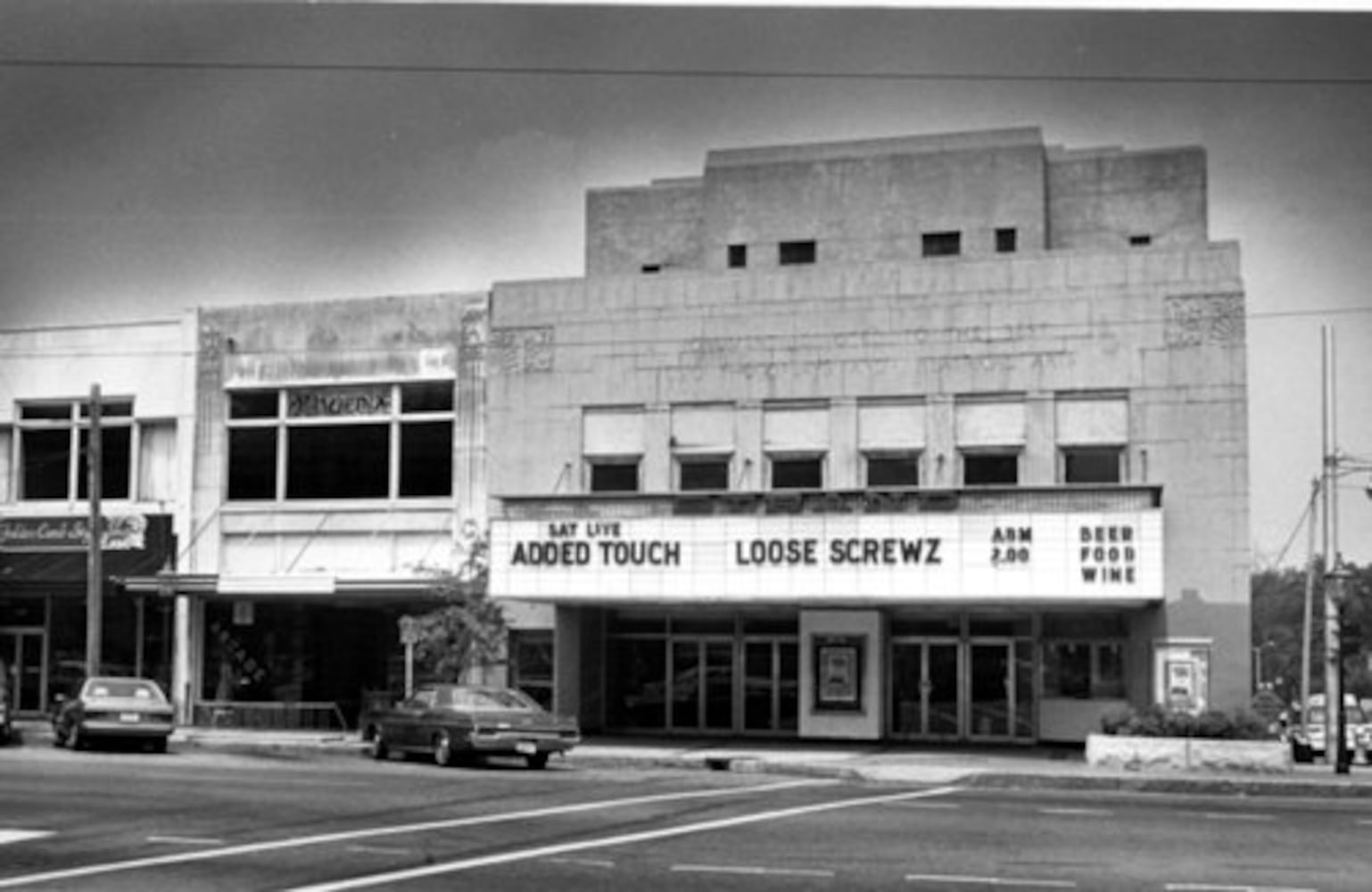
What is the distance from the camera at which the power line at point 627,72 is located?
19672 millimetres

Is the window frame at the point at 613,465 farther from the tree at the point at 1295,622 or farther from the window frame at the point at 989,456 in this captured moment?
the tree at the point at 1295,622

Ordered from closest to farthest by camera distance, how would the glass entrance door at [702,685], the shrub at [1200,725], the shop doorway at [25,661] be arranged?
1. the shrub at [1200,725]
2. the glass entrance door at [702,685]
3. the shop doorway at [25,661]

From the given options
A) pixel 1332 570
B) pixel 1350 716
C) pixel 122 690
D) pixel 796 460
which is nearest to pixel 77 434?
pixel 122 690

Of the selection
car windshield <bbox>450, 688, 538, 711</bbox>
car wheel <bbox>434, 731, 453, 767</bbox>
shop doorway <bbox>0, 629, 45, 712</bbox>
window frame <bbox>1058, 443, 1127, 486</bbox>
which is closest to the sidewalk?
car windshield <bbox>450, 688, 538, 711</bbox>

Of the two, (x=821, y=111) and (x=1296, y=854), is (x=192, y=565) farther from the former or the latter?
(x=1296, y=854)

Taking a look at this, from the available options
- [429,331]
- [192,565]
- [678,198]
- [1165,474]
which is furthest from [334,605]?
[1165,474]

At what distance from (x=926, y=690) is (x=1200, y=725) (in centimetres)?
685

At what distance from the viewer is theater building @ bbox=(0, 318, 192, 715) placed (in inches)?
1432

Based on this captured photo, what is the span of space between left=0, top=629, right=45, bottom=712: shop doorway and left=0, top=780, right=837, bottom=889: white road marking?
2152cm

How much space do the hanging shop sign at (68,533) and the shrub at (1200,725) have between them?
2010 centimetres

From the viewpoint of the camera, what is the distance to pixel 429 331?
1399 inches

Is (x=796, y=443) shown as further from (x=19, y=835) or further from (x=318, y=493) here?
(x=19, y=835)

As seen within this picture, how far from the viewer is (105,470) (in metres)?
37.5

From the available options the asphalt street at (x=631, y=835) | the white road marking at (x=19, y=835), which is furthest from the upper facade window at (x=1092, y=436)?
the white road marking at (x=19, y=835)
